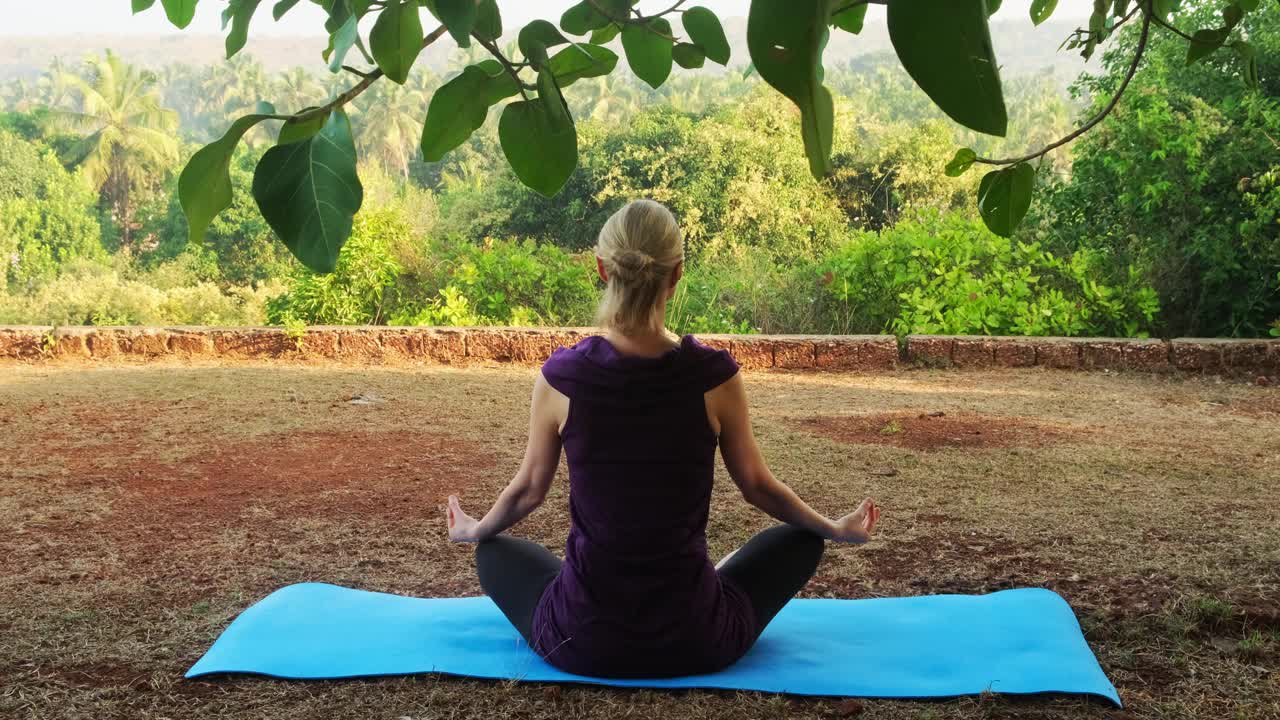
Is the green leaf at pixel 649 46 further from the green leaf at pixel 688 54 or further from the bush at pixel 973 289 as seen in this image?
the bush at pixel 973 289

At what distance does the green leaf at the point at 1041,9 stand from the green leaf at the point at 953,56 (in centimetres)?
112

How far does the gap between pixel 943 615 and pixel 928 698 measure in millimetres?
476

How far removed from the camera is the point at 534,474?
2.50 meters

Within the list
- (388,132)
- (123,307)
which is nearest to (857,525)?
(123,307)

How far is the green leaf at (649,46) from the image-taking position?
2.41ft

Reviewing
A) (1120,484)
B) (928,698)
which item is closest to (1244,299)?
(1120,484)

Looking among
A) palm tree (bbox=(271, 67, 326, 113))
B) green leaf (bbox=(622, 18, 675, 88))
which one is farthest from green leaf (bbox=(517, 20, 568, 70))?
palm tree (bbox=(271, 67, 326, 113))

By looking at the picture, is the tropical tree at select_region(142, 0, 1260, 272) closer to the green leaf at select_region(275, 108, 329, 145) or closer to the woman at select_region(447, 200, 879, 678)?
the green leaf at select_region(275, 108, 329, 145)

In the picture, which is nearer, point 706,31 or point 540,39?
point 540,39

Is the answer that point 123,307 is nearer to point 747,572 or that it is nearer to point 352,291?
point 352,291

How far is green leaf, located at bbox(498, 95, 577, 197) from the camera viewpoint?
600 mm

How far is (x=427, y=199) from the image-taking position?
20.5 meters

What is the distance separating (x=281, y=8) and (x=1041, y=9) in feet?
3.19

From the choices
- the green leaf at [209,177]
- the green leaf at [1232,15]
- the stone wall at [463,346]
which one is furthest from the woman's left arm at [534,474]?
the stone wall at [463,346]
